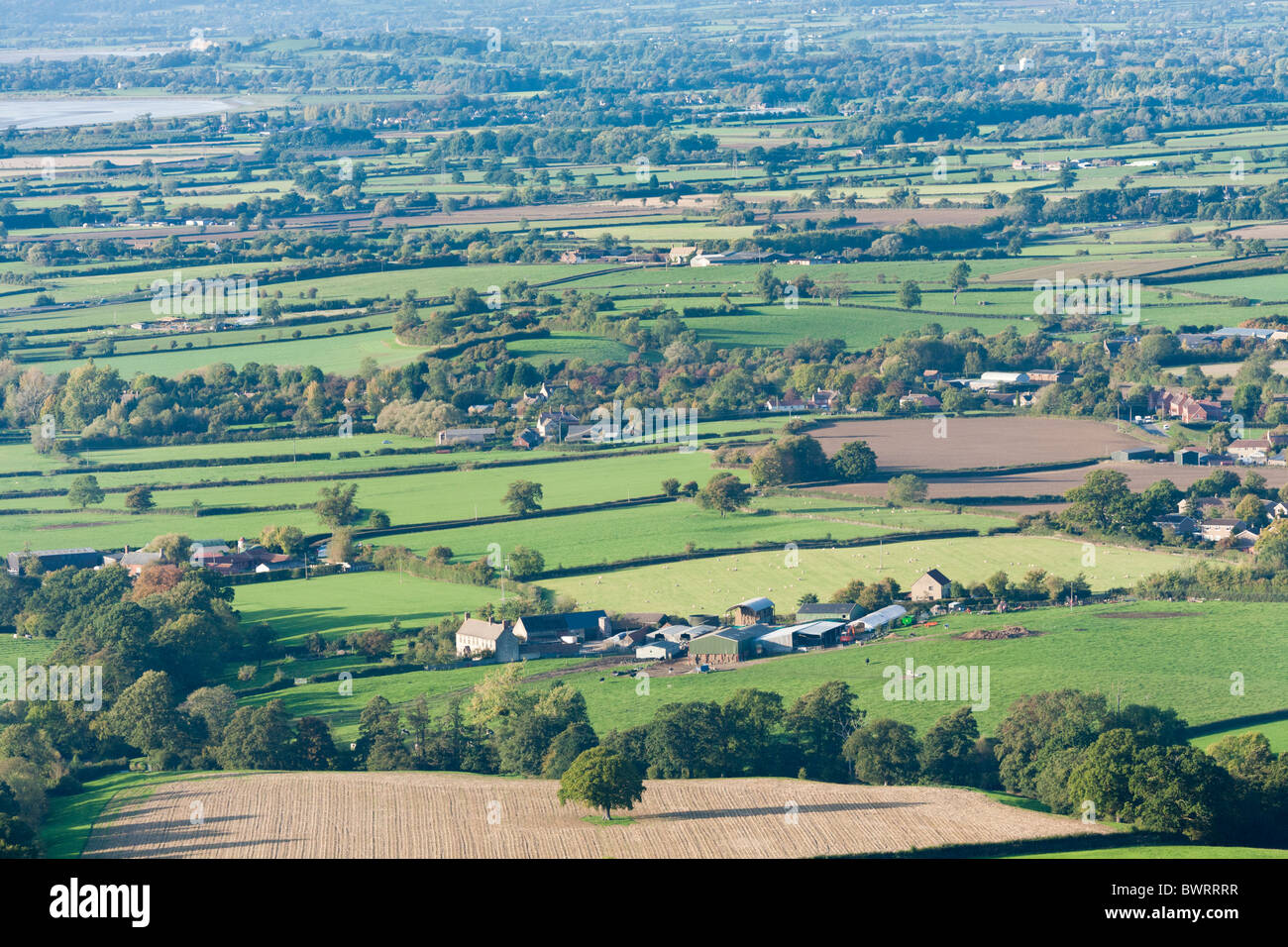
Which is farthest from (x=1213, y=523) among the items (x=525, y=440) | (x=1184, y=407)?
(x=525, y=440)

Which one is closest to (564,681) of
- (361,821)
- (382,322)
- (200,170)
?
(361,821)

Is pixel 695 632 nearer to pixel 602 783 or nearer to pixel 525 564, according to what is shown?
pixel 525 564

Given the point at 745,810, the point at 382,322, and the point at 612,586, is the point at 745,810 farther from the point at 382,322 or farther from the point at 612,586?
the point at 382,322

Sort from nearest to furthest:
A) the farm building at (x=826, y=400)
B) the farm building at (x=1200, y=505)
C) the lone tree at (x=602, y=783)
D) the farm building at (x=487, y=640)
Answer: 1. the lone tree at (x=602, y=783)
2. the farm building at (x=487, y=640)
3. the farm building at (x=1200, y=505)
4. the farm building at (x=826, y=400)

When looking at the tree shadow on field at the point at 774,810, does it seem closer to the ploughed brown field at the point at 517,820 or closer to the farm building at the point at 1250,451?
the ploughed brown field at the point at 517,820

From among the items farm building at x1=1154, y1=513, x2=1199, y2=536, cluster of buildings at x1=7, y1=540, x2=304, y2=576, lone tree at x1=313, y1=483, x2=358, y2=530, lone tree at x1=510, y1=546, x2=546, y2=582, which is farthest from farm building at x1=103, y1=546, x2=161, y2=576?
farm building at x1=1154, y1=513, x2=1199, y2=536

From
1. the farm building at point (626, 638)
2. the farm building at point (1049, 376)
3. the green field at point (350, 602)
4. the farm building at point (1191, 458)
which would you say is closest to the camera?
the farm building at point (626, 638)

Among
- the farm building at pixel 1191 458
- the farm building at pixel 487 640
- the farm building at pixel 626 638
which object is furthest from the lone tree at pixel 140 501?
the farm building at pixel 1191 458
